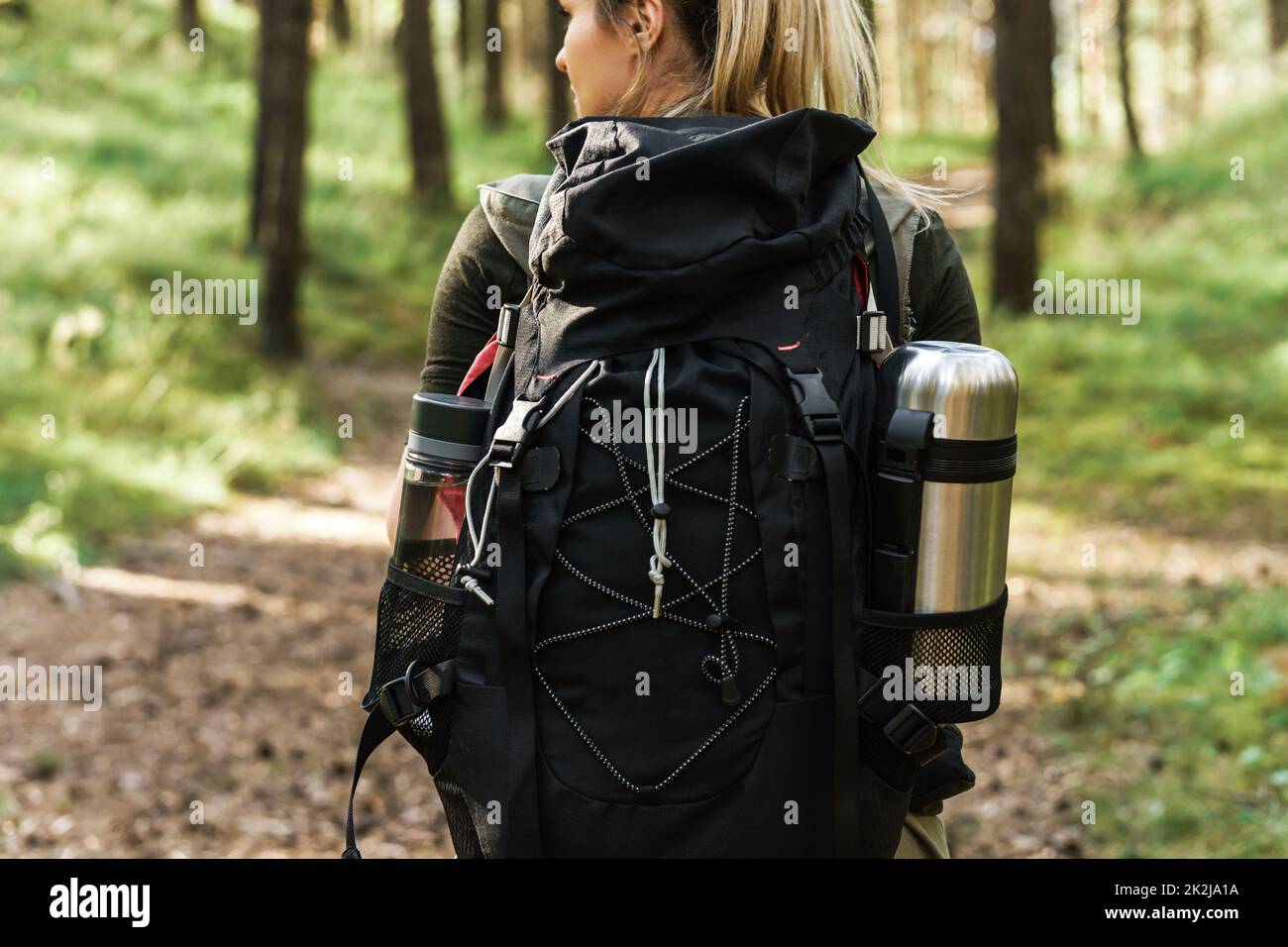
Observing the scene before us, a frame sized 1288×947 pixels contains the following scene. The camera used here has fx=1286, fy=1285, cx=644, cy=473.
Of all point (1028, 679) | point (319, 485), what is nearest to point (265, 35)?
point (319, 485)

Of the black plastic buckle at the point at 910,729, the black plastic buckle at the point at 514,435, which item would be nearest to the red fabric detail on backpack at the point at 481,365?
the black plastic buckle at the point at 514,435

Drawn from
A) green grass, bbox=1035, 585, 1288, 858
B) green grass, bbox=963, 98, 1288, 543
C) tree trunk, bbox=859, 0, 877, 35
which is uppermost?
tree trunk, bbox=859, 0, 877, 35

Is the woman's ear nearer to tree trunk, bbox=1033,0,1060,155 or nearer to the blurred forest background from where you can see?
the blurred forest background

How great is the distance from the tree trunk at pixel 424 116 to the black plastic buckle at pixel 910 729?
17337 millimetres

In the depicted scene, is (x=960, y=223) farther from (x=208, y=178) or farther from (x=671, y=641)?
(x=671, y=641)

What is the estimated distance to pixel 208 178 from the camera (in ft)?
53.4

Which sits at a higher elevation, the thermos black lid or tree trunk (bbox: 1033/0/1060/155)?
tree trunk (bbox: 1033/0/1060/155)

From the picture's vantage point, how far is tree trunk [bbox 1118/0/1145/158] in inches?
889

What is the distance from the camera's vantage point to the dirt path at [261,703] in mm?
4941

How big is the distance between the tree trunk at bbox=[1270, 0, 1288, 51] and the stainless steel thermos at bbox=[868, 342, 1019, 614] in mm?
23087

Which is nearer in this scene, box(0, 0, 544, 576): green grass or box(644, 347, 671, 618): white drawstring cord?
box(644, 347, 671, 618): white drawstring cord

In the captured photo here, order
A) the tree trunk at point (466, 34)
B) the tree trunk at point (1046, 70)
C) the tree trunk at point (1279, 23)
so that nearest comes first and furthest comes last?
the tree trunk at point (1046, 70) < the tree trunk at point (1279, 23) < the tree trunk at point (466, 34)

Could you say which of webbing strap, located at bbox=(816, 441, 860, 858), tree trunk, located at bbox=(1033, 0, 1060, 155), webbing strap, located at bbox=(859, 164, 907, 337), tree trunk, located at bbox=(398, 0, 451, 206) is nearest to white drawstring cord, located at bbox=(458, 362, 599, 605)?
webbing strap, located at bbox=(816, 441, 860, 858)

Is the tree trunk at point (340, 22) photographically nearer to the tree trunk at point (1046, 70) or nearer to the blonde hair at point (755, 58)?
the tree trunk at point (1046, 70)
